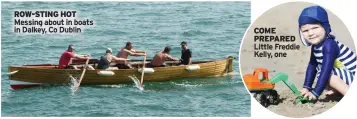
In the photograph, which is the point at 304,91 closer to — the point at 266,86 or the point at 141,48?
the point at 266,86

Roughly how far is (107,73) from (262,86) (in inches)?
115

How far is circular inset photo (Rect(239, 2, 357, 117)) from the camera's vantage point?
52.7ft

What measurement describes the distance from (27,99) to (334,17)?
17.5 feet

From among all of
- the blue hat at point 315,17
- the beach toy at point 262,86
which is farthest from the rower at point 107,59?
the blue hat at point 315,17

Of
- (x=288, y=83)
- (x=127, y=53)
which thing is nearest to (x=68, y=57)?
(x=127, y=53)

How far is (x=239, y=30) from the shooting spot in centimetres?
1698

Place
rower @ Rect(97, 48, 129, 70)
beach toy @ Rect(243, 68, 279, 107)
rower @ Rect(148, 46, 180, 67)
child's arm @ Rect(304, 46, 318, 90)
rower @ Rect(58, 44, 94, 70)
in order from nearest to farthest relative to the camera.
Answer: child's arm @ Rect(304, 46, 318, 90) → beach toy @ Rect(243, 68, 279, 107) → rower @ Rect(58, 44, 94, 70) → rower @ Rect(97, 48, 129, 70) → rower @ Rect(148, 46, 180, 67)

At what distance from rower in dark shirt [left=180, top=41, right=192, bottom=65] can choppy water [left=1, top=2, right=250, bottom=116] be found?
8 centimetres

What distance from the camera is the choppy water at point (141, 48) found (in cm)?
1655

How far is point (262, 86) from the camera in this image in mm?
16312

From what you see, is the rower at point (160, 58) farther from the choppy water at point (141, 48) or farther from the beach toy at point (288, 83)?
the beach toy at point (288, 83)

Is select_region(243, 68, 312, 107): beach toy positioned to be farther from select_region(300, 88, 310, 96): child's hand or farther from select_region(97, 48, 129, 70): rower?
select_region(97, 48, 129, 70): rower

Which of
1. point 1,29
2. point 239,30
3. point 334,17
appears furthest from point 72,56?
point 334,17

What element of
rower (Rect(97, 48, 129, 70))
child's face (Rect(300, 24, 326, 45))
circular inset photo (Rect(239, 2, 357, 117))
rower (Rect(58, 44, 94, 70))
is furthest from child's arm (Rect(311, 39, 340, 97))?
rower (Rect(58, 44, 94, 70))
